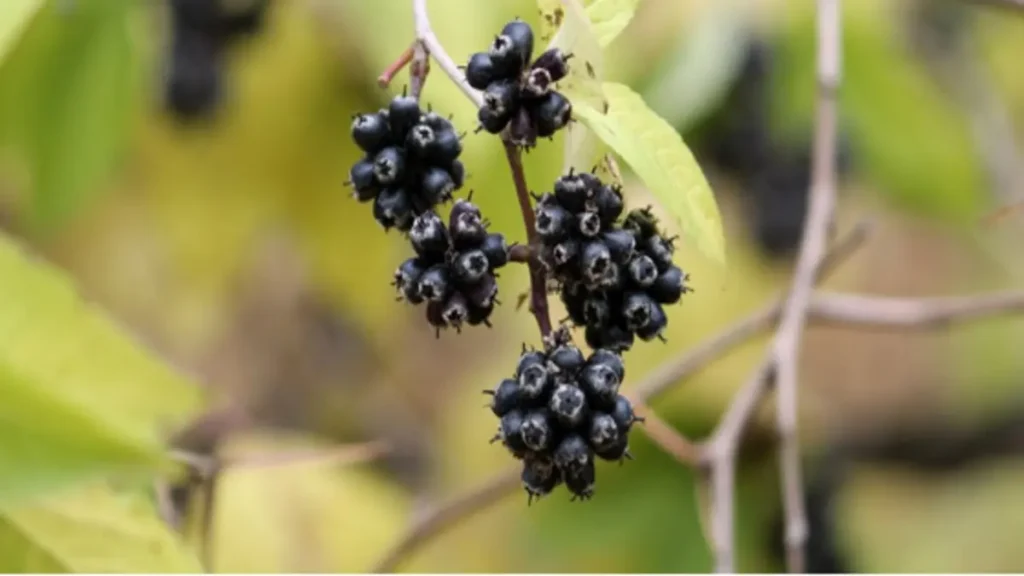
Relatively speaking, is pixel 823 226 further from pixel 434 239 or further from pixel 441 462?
pixel 441 462

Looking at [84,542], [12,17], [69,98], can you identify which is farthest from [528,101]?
[69,98]

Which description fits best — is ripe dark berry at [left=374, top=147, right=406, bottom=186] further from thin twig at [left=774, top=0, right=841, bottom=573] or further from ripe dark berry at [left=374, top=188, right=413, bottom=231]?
thin twig at [left=774, top=0, right=841, bottom=573]

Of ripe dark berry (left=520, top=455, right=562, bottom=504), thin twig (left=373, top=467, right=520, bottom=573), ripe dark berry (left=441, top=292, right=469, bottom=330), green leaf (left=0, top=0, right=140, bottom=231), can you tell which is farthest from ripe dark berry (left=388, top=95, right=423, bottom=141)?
green leaf (left=0, top=0, right=140, bottom=231)

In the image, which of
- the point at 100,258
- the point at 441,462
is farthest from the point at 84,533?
the point at 441,462

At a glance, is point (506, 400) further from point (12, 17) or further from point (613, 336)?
point (12, 17)

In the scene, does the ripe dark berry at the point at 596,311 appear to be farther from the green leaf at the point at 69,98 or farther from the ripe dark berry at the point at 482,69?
the green leaf at the point at 69,98

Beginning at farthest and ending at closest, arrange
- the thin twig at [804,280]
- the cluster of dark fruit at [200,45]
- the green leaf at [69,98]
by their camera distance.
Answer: the cluster of dark fruit at [200,45] → the green leaf at [69,98] → the thin twig at [804,280]

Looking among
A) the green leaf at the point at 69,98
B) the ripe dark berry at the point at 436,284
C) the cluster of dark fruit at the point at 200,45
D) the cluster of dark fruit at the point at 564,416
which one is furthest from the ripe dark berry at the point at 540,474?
the cluster of dark fruit at the point at 200,45
